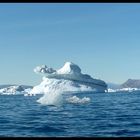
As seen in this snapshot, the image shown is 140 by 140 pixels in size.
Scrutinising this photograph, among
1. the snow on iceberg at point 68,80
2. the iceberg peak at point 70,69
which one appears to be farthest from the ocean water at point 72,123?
the snow on iceberg at point 68,80

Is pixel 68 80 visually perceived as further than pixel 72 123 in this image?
Yes

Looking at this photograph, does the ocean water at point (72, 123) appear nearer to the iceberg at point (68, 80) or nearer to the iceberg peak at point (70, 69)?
the iceberg peak at point (70, 69)

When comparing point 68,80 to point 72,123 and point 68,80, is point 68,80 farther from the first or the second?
point 72,123

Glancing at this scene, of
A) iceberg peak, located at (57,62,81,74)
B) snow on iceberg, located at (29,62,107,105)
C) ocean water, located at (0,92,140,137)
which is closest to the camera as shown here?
ocean water, located at (0,92,140,137)

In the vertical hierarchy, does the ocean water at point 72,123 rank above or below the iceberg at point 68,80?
below

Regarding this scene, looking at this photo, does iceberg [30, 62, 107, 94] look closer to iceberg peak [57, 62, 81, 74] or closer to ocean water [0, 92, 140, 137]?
iceberg peak [57, 62, 81, 74]

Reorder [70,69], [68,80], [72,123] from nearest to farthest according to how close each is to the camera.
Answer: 1. [72,123]
2. [70,69]
3. [68,80]

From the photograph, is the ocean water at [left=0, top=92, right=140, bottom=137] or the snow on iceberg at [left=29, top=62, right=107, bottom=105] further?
the snow on iceberg at [left=29, top=62, right=107, bottom=105]

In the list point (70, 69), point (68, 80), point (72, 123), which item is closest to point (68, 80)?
point (68, 80)

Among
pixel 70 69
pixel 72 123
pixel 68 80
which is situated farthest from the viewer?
pixel 68 80

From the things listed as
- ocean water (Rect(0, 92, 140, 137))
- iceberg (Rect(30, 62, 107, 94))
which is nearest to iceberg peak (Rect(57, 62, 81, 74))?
iceberg (Rect(30, 62, 107, 94))

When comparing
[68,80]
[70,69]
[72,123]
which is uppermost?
[70,69]

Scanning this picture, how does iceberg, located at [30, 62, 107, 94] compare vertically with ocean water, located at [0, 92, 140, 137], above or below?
above

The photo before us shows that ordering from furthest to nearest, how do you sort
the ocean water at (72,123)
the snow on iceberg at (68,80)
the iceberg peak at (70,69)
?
the snow on iceberg at (68,80) < the iceberg peak at (70,69) < the ocean water at (72,123)
